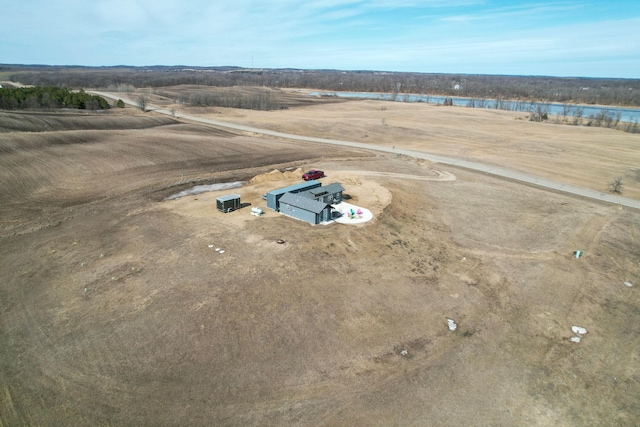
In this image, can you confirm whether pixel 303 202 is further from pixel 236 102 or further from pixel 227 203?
pixel 236 102

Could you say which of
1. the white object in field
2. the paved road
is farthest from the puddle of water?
the white object in field

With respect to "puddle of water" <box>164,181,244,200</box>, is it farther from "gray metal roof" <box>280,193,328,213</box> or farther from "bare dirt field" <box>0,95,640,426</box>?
"gray metal roof" <box>280,193,328,213</box>

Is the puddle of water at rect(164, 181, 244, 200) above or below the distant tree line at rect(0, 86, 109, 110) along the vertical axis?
below

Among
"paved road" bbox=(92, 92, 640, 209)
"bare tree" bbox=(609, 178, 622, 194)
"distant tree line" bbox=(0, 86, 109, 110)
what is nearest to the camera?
"paved road" bbox=(92, 92, 640, 209)

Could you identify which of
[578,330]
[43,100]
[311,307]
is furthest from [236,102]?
[578,330]

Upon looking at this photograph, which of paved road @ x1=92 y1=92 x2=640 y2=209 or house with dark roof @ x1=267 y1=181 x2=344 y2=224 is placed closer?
house with dark roof @ x1=267 y1=181 x2=344 y2=224

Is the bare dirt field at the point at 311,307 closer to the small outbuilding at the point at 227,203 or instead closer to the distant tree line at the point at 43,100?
the small outbuilding at the point at 227,203

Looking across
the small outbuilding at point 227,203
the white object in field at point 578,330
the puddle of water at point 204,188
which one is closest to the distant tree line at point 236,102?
the puddle of water at point 204,188
